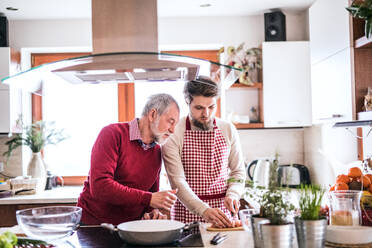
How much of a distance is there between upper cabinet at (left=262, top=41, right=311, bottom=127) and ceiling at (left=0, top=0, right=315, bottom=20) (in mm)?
359

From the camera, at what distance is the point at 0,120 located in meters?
3.95

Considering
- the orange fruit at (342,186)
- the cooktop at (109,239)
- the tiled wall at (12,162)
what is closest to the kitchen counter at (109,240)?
the cooktop at (109,239)

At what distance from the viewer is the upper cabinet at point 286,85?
3.97 metres

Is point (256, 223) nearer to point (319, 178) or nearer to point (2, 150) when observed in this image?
point (319, 178)

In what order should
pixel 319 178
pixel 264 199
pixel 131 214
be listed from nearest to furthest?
pixel 264 199
pixel 131 214
pixel 319 178

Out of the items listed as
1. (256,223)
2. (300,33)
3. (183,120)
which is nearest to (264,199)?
(256,223)

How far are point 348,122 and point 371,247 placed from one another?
1.10m

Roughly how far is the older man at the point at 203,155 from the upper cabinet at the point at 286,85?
5.01 ft

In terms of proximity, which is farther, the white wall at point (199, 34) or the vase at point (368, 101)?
the white wall at point (199, 34)

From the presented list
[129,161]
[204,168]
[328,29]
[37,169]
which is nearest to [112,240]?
[129,161]

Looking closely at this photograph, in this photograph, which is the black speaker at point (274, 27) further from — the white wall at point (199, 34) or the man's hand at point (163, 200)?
the man's hand at point (163, 200)

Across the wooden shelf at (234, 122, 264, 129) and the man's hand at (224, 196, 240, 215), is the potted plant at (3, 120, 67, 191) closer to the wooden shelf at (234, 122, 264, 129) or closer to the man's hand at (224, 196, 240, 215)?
the wooden shelf at (234, 122, 264, 129)

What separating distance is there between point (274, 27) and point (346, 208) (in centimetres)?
282

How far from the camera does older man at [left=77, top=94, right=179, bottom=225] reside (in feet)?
6.68
